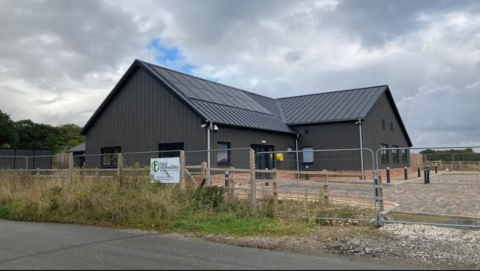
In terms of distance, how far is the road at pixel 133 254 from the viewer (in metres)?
5.67

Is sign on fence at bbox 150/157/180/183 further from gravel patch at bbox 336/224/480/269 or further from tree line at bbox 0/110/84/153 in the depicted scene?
tree line at bbox 0/110/84/153

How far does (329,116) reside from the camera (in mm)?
25625

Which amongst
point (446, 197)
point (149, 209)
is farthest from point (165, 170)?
point (446, 197)

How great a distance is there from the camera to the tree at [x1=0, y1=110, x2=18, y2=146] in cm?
5309

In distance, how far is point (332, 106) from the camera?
27109 mm

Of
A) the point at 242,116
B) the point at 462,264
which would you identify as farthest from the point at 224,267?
the point at 242,116

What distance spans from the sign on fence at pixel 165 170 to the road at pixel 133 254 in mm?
3609

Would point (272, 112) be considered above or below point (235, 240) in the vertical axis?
above

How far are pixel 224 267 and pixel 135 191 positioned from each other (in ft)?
18.7

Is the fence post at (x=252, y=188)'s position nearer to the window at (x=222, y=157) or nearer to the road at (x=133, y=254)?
the road at (x=133, y=254)

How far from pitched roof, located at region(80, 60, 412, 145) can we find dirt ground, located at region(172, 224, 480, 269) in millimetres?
11284

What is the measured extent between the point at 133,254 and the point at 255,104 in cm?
2069

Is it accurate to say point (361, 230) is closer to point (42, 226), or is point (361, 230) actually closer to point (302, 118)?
point (42, 226)

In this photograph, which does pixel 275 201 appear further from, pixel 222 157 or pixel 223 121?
pixel 223 121
